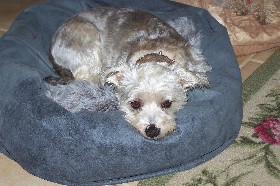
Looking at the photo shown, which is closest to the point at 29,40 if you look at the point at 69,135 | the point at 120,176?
the point at 69,135

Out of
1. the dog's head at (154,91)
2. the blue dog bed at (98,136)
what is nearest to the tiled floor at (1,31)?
the blue dog bed at (98,136)

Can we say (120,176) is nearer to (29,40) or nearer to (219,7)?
(29,40)

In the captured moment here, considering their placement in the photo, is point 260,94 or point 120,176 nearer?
point 120,176

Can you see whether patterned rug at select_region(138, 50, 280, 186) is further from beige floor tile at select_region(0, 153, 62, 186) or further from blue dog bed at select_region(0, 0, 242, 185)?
beige floor tile at select_region(0, 153, 62, 186)

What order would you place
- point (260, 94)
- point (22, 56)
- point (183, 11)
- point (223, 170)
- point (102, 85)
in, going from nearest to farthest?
point (223, 170), point (102, 85), point (22, 56), point (260, 94), point (183, 11)

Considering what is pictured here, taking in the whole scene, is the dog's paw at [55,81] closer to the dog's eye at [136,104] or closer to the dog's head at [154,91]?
the dog's head at [154,91]
